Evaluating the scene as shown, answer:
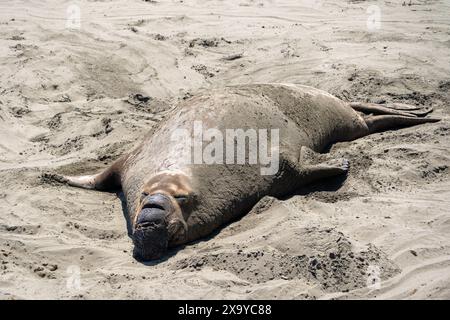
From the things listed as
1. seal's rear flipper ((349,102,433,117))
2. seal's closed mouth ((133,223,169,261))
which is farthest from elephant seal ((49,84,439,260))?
seal's rear flipper ((349,102,433,117))

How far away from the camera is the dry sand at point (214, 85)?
418cm

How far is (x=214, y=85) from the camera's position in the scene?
316 inches

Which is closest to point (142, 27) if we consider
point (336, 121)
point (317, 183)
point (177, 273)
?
point (336, 121)

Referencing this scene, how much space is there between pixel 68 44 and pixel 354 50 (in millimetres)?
4099

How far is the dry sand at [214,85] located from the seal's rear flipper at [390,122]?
0.17m

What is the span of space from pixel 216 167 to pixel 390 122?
265 centimetres

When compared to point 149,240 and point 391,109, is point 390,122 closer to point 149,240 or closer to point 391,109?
point 391,109

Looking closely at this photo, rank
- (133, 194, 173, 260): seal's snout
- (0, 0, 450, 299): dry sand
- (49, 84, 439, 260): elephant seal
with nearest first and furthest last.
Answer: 1. (0, 0, 450, 299): dry sand
2. (133, 194, 173, 260): seal's snout
3. (49, 84, 439, 260): elephant seal

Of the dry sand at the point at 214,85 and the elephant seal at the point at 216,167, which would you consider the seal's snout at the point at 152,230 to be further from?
the dry sand at the point at 214,85

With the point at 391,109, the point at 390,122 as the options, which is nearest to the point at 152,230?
the point at 390,122

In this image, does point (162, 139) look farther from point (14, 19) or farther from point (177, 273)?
point (14, 19)

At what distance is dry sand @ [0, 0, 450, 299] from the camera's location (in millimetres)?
4176

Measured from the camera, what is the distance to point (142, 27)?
9859 millimetres

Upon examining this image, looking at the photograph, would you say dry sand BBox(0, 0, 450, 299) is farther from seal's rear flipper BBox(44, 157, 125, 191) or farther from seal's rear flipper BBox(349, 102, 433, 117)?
seal's rear flipper BBox(349, 102, 433, 117)
